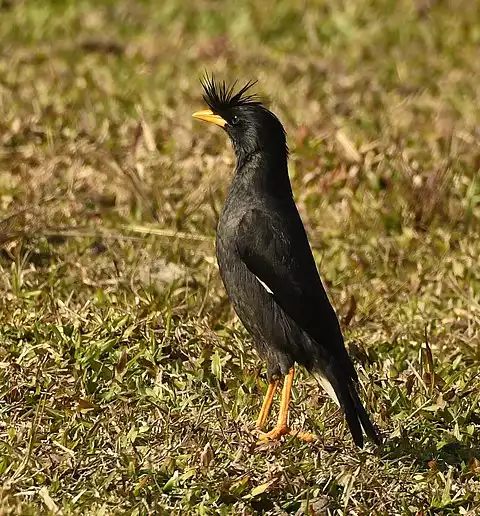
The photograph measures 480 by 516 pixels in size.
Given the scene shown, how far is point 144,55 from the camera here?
34.9 feet

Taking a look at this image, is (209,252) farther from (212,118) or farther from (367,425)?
(367,425)

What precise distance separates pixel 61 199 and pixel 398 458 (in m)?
3.15

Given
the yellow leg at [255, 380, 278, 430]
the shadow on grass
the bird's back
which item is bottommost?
the shadow on grass

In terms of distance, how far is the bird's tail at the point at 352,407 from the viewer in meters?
5.09

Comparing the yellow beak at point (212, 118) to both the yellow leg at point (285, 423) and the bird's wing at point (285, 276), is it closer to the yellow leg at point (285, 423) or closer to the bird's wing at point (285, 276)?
the bird's wing at point (285, 276)

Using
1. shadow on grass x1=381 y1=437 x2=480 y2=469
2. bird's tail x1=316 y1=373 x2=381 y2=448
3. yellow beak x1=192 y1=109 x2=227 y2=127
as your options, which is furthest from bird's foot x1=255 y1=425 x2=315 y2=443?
yellow beak x1=192 y1=109 x2=227 y2=127

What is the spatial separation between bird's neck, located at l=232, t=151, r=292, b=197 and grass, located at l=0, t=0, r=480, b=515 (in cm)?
88

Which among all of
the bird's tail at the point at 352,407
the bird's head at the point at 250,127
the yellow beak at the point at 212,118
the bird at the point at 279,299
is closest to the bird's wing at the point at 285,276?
the bird at the point at 279,299

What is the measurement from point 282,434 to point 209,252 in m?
A: 2.17

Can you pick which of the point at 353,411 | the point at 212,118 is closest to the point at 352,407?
the point at 353,411

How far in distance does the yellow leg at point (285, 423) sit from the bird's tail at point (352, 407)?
18cm

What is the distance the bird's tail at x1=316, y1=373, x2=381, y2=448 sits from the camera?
5.09 metres

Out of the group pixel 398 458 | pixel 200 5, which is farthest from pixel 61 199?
pixel 200 5

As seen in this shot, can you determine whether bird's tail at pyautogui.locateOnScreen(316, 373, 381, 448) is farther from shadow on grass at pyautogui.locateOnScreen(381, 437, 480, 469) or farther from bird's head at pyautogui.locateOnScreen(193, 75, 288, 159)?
bird's head at pyautogui.locateOnScreen(193, 75, 288, 159)
